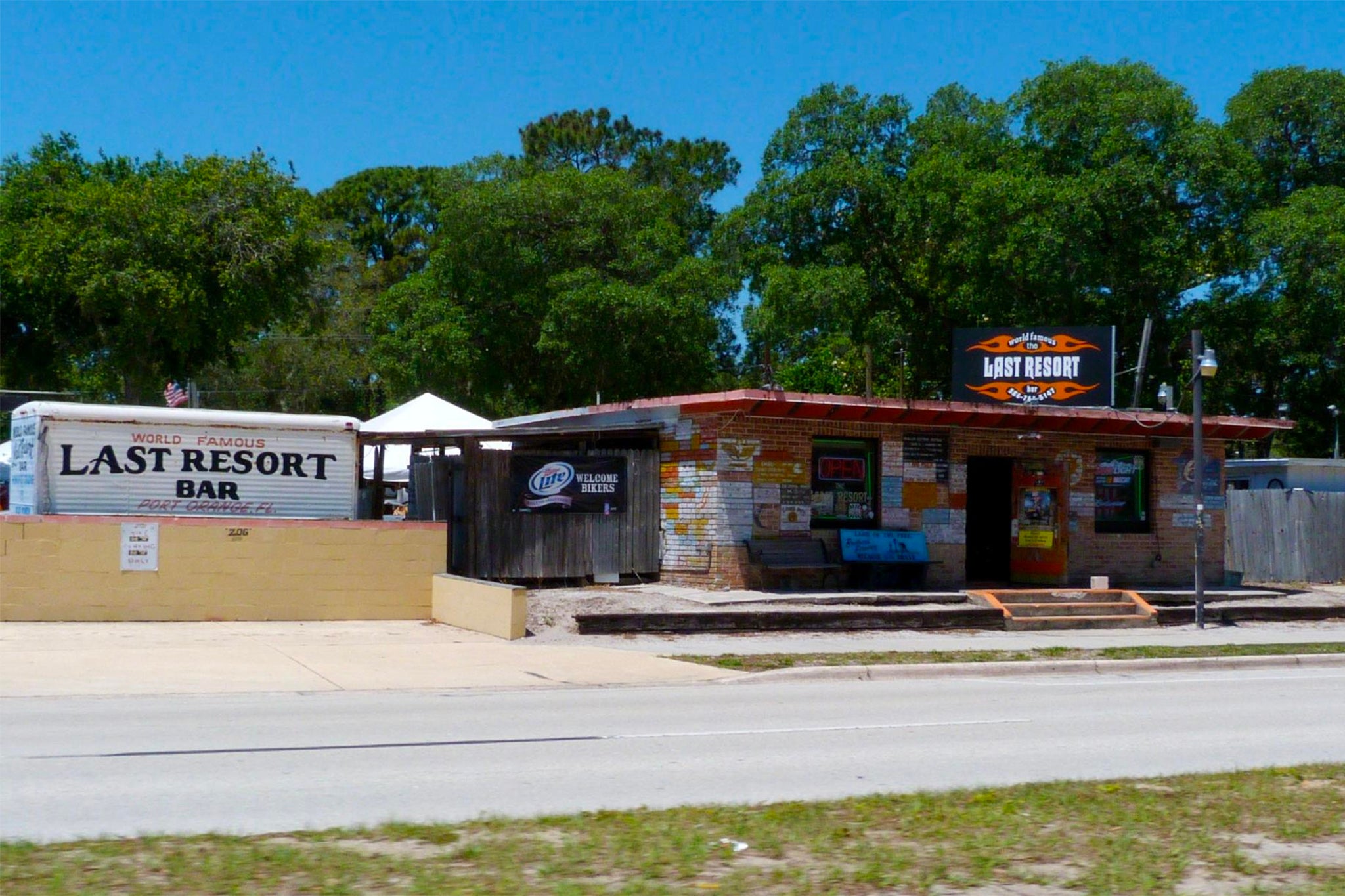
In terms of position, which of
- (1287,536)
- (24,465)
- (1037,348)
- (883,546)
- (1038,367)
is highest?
(1037,348)

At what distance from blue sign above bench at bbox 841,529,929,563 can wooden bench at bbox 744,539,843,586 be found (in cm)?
33

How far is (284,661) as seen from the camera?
1466 centimetres

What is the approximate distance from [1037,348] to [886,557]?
5381 millimetres

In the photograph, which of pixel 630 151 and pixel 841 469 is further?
pixel 630 151

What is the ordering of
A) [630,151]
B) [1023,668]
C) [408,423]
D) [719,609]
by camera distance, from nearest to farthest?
[1023,668]
[719,609]
[408,423]
[630,151]

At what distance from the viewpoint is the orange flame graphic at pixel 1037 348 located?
24547mm

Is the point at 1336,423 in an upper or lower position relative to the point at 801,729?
upper

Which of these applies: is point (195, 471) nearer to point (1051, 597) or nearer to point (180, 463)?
point (180, 463)

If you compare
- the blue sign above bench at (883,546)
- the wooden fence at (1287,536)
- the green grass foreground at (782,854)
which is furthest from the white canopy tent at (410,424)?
the green grass foreground at (782,854)

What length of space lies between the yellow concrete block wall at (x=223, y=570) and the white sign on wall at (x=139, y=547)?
0.07 metres

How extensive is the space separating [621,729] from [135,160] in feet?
104

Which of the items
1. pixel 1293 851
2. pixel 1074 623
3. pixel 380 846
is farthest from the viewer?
pixel 1074 623

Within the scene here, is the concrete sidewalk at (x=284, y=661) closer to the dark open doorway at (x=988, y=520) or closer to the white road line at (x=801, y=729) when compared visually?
the white road line at (x=801, y=729)

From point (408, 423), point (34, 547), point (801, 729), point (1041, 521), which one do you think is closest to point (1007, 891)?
point (801, 729)
